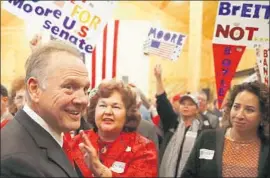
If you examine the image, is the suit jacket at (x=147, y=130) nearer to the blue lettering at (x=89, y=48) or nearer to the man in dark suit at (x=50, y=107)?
the blue lettering at (x=89, y=48)

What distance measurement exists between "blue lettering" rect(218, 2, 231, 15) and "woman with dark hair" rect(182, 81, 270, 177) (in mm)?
1546

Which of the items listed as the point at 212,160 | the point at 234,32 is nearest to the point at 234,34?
the point at 234,32

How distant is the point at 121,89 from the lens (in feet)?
9.03

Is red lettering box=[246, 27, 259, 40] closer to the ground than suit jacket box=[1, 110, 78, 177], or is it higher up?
higher up

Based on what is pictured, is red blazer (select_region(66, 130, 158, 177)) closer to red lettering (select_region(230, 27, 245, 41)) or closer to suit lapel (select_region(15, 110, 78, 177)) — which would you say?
suit lapel (select_region(15, 110, 78, 177))

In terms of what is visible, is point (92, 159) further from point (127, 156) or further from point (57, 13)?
point (57, 13)

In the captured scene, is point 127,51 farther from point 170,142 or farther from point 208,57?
point 170,142

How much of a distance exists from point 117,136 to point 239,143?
2.63ft

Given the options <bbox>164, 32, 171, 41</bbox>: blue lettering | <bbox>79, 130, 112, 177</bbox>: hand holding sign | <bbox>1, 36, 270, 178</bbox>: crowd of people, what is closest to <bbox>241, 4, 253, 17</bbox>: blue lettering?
<bbox>1, 36, 270, 178</bbox>: crowd of people

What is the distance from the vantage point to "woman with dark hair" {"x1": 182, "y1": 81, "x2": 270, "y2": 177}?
2.87 metres

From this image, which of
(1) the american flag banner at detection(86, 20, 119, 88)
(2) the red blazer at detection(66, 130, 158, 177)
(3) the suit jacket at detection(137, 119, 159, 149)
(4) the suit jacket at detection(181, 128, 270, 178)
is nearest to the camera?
(2) the red blazer at detection(66, 130, 158, 177)

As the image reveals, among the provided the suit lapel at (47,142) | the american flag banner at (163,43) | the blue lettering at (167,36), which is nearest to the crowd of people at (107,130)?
the suit lapel at (47,142)

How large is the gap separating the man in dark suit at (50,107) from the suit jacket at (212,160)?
1538mm

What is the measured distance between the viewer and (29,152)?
140 cm
